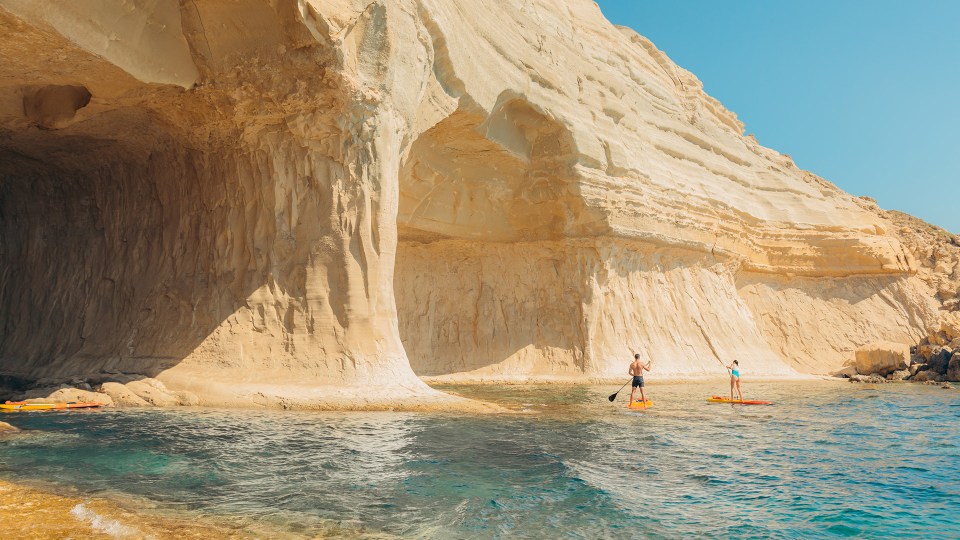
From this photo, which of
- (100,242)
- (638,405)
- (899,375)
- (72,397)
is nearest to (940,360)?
(899,375)

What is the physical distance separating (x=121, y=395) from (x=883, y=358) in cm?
2544

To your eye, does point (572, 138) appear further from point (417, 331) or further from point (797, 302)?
point (797, 302)

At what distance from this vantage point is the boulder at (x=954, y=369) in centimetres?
2397

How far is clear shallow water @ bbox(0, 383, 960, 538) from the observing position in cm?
595

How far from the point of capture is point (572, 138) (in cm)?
2334

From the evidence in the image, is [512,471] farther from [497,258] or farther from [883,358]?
[883,358]

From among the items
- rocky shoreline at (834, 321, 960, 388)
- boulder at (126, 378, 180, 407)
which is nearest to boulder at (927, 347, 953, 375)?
rocky shoreline at (834, 321, 960, 388)

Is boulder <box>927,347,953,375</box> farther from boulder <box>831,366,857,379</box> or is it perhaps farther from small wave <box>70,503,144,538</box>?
small wave <box>70,503,144,538</box>

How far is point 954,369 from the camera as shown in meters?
24.0

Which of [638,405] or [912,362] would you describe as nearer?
[638,405]

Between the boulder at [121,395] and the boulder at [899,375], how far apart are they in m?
24.1

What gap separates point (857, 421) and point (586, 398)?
231 inches

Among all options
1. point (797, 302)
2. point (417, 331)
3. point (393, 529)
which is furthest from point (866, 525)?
point (797, 302)

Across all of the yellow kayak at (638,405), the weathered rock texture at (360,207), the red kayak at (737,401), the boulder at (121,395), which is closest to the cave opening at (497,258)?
the weathered rock texture at (360,207)
